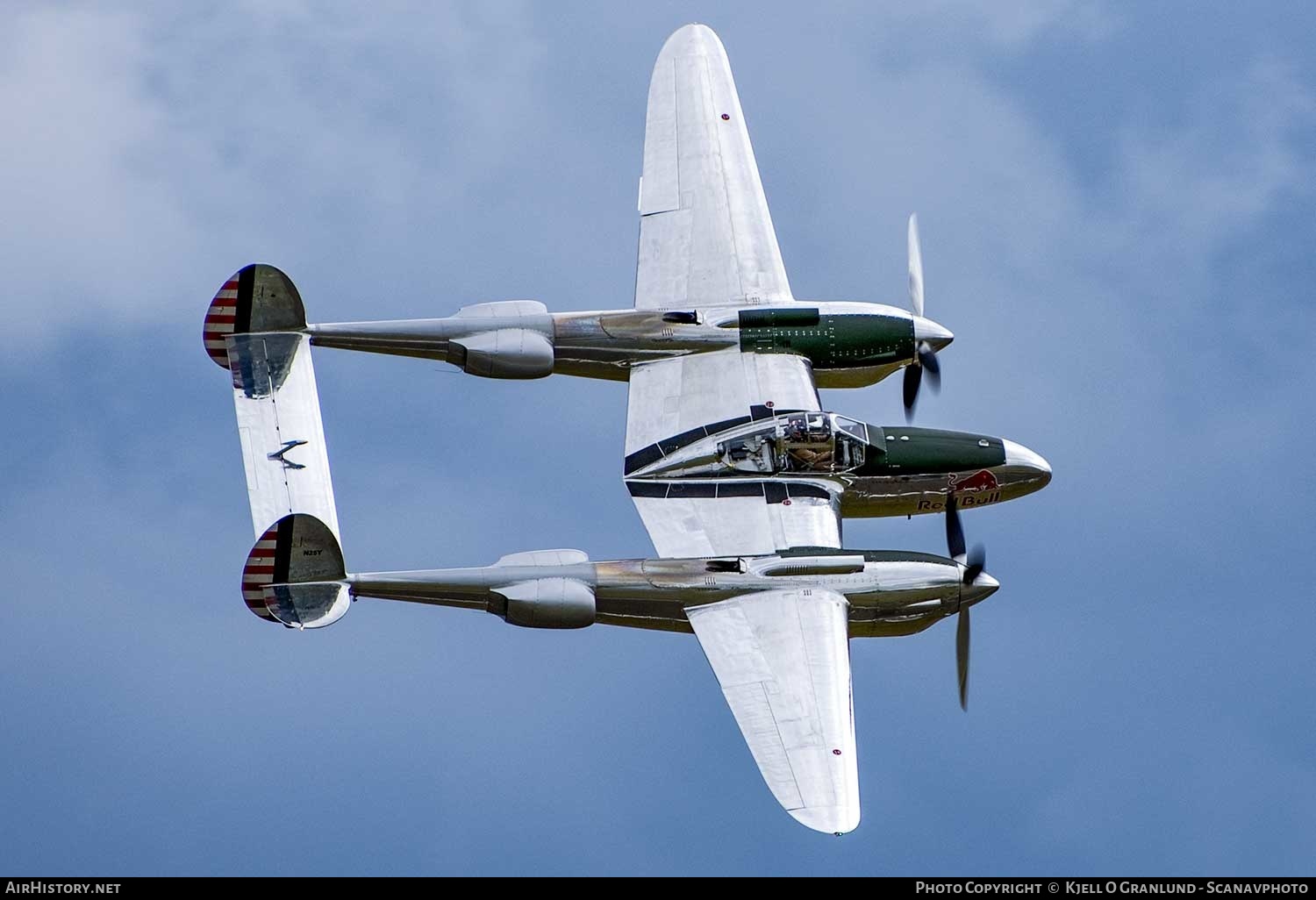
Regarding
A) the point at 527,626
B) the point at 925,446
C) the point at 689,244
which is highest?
the point at 689,244

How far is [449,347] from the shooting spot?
55969 millimetres

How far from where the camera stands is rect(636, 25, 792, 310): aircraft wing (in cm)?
5781

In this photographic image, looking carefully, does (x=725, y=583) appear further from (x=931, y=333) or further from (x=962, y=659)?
(x=931, y=333)

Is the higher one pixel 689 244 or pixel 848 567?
pixel 689 244

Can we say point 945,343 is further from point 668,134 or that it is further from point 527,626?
point 527,626

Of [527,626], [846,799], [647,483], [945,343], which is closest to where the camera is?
[846,799]

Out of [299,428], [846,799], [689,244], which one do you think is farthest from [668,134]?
[846,799]

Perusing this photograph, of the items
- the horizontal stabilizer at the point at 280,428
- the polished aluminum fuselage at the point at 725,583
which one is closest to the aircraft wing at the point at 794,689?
the polished aluminum fuselage at the point at 725,583

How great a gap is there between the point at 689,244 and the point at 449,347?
633 centimetres

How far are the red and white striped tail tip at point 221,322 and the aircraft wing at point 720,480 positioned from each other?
8744 mm

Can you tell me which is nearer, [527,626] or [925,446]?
[527,626]

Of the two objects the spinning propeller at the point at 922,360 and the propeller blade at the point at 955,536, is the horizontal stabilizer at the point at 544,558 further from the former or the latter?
the spinning propeller at the point at 922,360

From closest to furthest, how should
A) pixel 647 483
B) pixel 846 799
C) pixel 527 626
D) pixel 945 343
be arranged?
pixel 846 799, pixel 527 626, pixel 647 483, pixel 945 343

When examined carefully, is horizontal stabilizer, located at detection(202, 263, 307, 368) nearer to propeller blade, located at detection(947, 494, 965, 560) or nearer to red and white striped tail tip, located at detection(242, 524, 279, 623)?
red and white striped tail tip, located at detection(242, 524, 279, 623)
